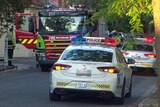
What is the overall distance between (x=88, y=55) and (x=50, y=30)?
32.2 feet

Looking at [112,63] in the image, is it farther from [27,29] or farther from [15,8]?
[15,8]

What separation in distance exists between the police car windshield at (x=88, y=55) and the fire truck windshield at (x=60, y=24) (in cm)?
929

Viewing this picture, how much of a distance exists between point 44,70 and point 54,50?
139cm

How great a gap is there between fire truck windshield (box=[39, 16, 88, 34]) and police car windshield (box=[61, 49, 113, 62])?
9292 millimetres

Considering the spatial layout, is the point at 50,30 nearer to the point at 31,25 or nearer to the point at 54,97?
the point at 31,25

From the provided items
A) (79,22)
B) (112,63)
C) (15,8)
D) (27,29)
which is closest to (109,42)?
(112,63)

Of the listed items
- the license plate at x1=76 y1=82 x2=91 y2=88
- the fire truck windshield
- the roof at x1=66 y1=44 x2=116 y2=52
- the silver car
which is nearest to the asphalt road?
the license plate at x1=76 y1=82 x2=91 y2=88

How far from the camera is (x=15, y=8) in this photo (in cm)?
2434

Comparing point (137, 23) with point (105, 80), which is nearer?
point (137, 23)

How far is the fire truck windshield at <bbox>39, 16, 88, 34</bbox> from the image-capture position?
70.9ft

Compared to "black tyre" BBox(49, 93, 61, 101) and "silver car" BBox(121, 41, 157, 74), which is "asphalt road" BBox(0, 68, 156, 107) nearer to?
"black tyre" BBox(49, 93, 61, 101)

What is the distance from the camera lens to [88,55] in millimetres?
12188

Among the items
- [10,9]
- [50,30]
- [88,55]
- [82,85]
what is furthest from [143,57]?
[82,85]

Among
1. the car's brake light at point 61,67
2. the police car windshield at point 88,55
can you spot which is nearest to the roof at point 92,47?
the police car windshield at point 88,55
